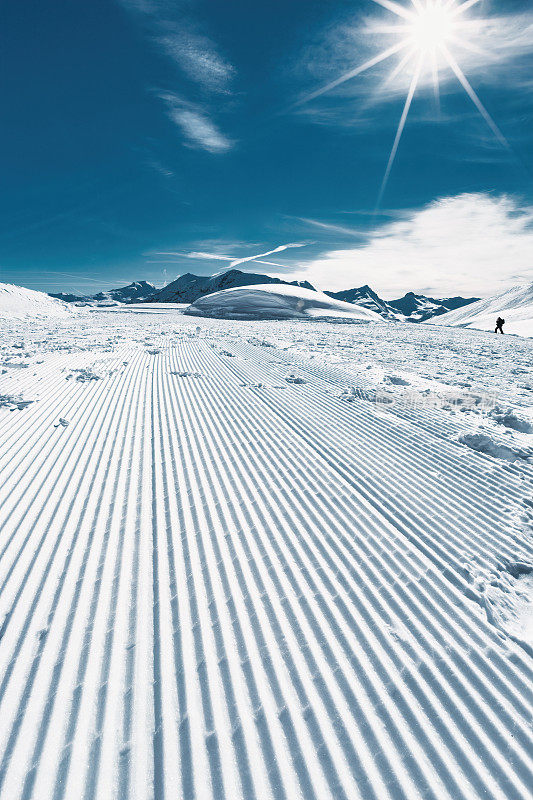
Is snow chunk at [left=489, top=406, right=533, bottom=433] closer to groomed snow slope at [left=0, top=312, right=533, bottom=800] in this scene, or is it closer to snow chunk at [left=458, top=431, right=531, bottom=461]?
snow chunk at [left=458, top=431, right=531, bottom=461]

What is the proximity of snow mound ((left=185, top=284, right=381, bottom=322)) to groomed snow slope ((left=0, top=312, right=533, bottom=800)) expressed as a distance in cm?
5445

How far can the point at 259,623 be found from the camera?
342 cm

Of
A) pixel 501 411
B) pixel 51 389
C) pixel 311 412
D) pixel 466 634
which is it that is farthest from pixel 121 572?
pixel 501 411

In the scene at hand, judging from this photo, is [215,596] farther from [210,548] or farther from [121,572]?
[121,572]

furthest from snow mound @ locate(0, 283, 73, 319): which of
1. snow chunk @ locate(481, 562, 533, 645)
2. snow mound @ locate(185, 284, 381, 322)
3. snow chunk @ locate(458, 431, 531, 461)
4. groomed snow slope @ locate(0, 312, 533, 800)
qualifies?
snow chunk @ locate(481, 562, 533, 645)

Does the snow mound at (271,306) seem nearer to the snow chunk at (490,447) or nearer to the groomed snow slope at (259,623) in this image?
the snow chunk at (490,447)

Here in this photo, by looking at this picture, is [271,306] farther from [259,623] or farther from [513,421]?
[259,623]

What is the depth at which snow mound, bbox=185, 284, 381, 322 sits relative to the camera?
2346 inches

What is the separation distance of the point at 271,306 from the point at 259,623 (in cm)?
6065

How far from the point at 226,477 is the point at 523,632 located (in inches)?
169

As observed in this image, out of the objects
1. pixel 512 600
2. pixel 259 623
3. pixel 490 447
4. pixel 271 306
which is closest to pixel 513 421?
pixel 490 447

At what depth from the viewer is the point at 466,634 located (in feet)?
11.2

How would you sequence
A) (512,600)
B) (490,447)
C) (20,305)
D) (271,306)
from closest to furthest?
1. (512,600)
2. (490,447)
3. (20,305)
4. (271,306)

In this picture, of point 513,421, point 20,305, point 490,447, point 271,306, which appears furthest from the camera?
point 271,306
